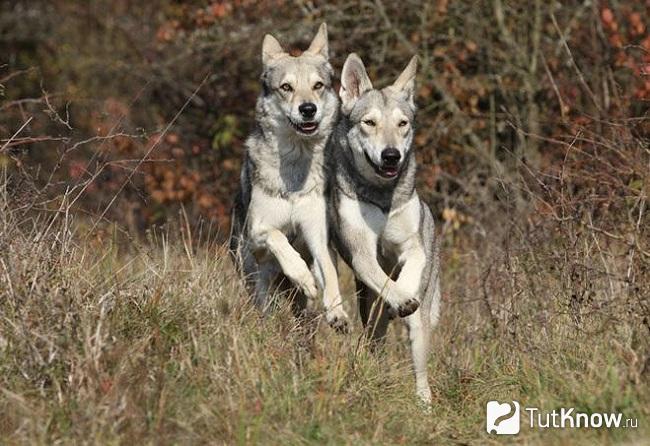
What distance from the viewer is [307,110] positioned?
6.90 m

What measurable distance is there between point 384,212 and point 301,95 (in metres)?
0.91

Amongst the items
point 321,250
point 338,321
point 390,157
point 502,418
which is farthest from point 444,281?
point 502,418

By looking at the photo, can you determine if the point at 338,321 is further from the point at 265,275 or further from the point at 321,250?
the point at 265,275

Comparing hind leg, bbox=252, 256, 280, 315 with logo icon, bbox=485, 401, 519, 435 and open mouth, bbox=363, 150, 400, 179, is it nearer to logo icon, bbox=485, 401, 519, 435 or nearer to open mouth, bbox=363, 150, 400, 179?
open mouth, bbox=363, 150, 400, 179

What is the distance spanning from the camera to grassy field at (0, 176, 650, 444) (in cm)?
488

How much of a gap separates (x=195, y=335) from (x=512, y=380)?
1.64 meters

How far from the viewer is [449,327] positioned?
761 cm

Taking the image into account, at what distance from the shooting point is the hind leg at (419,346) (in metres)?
6.34

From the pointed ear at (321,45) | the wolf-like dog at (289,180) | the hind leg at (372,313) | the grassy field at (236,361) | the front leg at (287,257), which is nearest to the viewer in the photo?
the grassy field at (236,361)

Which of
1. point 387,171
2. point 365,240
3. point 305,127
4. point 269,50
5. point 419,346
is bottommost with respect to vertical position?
point 419,346

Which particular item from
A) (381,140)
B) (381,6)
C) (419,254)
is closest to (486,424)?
(419,254)

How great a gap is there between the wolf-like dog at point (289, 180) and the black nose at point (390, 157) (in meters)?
0.61

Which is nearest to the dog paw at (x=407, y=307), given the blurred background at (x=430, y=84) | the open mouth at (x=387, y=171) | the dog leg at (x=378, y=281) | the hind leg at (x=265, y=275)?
the dog leg at (x=378, y=281)

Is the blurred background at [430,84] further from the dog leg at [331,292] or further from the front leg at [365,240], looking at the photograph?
the dog leg at [331,292]
